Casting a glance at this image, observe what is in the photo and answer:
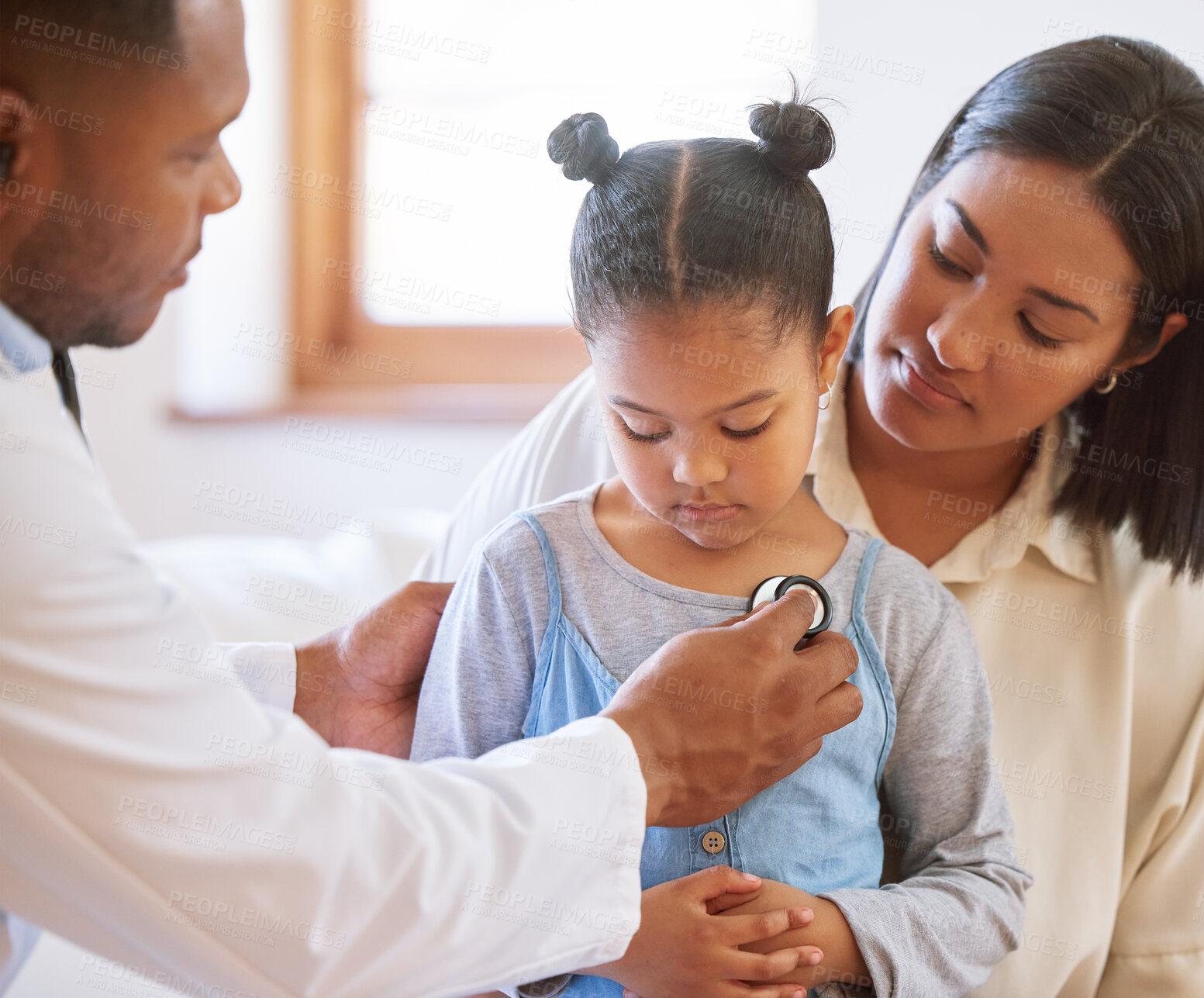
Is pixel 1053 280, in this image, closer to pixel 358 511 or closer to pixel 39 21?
pixel 39 21

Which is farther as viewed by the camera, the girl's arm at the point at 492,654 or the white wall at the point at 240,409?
the white wall at the point at 240,409

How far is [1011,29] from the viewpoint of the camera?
1920 mm

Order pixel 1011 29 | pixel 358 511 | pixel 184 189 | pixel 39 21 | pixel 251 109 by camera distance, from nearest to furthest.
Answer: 1. pixel 39 21
2. pixel 184 189
3. pixel 1011 29
4. pixel 251 109
5. pixel 358 511

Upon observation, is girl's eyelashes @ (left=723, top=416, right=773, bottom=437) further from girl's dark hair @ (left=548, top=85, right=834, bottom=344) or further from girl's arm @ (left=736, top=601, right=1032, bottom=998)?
girl's arm @ (left=736, top=601, right=1032, bottom=998)

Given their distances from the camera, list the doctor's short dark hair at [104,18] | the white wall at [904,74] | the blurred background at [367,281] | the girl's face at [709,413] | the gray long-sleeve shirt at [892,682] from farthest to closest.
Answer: the blurred background at [367,281], the white wall at [904,74], the gray long-sleeve shirt at [892,682], the girl's face at [709,413], the doctor's short dark hair at [104,18]

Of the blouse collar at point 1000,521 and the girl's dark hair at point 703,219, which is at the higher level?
the girl's dark hair at point 703,219

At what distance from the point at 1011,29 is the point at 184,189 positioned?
1.62 metres

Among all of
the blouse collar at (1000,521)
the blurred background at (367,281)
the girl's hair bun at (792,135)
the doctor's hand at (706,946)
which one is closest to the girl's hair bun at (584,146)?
the girl's hair bun at (792,135)

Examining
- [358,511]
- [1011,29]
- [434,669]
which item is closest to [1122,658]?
[434,669]

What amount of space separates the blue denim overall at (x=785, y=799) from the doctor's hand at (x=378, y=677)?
0.22m

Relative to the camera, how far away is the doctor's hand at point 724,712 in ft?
2.88

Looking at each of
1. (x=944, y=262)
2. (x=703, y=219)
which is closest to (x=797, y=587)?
(x=703, y=219)

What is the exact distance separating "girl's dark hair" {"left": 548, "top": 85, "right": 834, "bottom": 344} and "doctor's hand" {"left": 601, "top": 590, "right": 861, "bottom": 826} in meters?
0.26

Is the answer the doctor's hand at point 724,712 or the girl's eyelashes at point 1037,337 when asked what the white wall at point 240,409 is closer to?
the girl's eyelashes at point 1037,337
